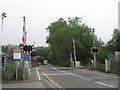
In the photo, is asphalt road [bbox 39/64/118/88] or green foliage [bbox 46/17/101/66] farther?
green foliage [bbox 46/17/101/66]

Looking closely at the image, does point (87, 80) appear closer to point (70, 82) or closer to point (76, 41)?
point (70, 82)

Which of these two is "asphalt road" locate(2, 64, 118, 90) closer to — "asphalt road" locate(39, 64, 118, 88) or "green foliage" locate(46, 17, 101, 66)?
"asphalt road" locate(39, 64, 118, 88)

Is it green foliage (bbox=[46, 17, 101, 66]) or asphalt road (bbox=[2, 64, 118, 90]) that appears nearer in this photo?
asphalt road (bbox=[2, 64, 118, 90])

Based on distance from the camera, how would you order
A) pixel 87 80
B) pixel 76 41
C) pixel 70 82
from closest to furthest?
pixel 70 82 → pixel 87 80 → pixel 76 41

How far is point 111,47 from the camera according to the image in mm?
90250

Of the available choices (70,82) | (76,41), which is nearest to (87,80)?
(70,82)

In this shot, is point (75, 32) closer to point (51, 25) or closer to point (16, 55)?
point (51, 25)

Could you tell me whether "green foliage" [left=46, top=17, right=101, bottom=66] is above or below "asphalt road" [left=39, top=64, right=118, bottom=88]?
above

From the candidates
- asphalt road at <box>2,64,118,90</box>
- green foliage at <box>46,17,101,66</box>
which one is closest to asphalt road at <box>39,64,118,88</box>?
asphalt road at <box>2,64,118,90</box>

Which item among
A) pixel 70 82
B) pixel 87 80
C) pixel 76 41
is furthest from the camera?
pixel 76 41

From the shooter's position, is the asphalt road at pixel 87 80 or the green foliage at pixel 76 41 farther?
the green foliage at pixel 76 41

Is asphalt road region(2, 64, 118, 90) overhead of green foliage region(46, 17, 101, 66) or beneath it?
beneath

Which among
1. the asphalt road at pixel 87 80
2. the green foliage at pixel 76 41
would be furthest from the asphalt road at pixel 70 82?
the green foliage at pixel 76 41

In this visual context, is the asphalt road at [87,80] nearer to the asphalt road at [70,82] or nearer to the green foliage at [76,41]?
the asphalt road at [70,82]
